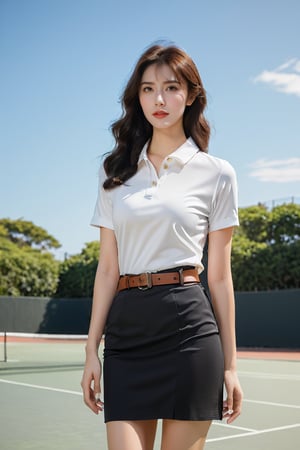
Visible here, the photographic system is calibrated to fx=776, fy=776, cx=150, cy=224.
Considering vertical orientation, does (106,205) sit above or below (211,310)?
above

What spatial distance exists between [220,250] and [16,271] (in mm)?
27505

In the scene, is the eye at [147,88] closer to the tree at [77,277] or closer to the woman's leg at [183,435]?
the woman's leg at [183,435]

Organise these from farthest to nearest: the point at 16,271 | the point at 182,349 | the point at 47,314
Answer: the point at 16,271 < the point at 47,314 < the point at 182,349

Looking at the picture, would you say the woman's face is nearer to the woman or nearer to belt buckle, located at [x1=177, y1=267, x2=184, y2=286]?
the woman

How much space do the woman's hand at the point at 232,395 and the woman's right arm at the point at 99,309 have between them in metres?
0.39

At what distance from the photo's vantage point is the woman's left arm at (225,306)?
2367 millimetres

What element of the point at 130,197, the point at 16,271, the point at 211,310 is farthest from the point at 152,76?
the point at 16,271

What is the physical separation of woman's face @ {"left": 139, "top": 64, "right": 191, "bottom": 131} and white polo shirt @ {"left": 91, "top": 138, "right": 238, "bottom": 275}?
0.11m

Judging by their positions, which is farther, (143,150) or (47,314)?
(47,314)

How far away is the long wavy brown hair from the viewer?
8.12ft

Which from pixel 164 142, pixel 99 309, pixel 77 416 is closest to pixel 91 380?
pixel 99 309

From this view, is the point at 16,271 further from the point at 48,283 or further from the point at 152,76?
the point at 152,76

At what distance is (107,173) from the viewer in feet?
8.37

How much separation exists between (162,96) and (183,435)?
104cm
